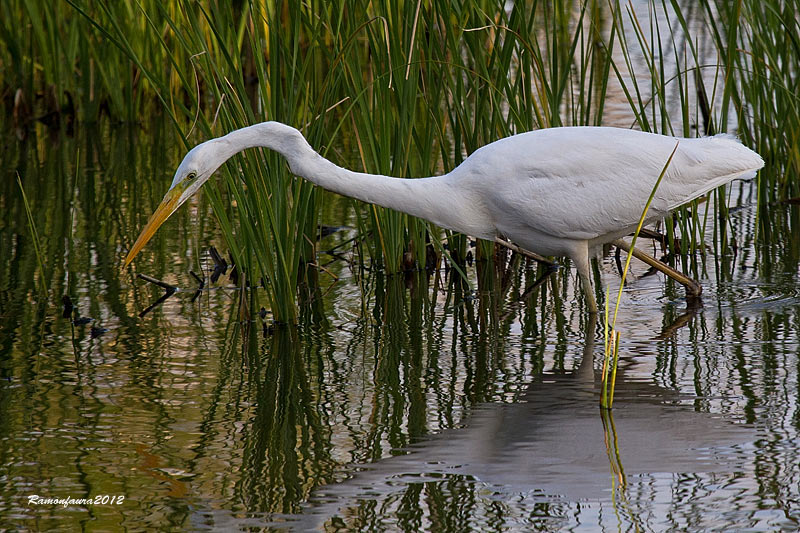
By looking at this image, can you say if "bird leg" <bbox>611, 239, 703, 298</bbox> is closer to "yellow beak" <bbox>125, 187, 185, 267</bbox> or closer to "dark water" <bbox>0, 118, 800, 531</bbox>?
"dark water" <bbox>0, 118, 800, 531</bbox>

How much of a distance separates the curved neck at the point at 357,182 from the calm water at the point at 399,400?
732 millimetres

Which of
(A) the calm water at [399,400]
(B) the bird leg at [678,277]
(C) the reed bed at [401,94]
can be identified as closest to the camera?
(A) the calm water at [399,400]

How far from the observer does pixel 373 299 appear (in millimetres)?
6797

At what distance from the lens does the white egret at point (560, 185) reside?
5.70m

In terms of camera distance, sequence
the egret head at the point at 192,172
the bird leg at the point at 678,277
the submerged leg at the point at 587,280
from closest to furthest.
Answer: the egret head at the point at 192,172 < the submerged leg at the point at 587,280 < the bird leg at the point at 678,277

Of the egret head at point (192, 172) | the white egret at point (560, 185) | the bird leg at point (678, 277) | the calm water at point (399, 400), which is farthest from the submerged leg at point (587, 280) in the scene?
the egret head at point (192, 172)

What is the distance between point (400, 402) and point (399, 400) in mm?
28

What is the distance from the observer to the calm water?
4062 millimetres

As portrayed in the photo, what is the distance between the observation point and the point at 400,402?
203 inches

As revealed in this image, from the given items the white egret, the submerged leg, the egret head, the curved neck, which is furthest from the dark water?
the egret head

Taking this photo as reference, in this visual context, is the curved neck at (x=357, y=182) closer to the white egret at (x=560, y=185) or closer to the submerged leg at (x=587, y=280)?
the white egret at (x=560, y=185)

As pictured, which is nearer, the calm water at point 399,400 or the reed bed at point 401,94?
the calm water at point 399,400

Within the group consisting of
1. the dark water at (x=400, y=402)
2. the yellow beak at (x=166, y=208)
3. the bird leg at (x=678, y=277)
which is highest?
the yellow beak at (x=166, y=208)

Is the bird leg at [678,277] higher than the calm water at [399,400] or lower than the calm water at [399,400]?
higher
